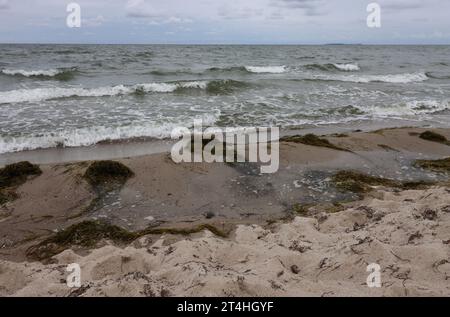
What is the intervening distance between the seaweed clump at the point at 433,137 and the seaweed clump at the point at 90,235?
7598 millimetres

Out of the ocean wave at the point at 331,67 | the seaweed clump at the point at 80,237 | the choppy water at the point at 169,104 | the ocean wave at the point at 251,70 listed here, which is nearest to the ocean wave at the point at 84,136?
the choppy water at the point at 169,104

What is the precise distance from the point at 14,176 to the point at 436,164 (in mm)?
8577

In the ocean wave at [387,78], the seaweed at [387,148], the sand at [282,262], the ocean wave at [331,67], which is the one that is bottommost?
the sand at [282,262]

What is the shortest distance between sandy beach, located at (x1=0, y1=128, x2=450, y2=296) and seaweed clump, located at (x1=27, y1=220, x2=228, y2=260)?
0.01 meters

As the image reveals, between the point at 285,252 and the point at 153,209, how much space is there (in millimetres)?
2592

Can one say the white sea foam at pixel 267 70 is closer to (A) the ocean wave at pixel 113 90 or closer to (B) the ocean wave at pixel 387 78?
(B) the ocean wave at pixel 387 78

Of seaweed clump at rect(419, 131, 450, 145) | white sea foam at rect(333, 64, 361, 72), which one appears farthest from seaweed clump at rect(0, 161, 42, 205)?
white sea foam at rect(333, 64, 361, 72)

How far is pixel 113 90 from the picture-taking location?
18.3m

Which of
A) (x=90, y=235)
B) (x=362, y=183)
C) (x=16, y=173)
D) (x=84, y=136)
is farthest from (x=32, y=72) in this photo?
(x=362, y=183)

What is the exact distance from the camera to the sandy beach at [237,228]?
11.5ft

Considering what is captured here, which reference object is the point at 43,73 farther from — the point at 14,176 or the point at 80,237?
the point at 80,237
